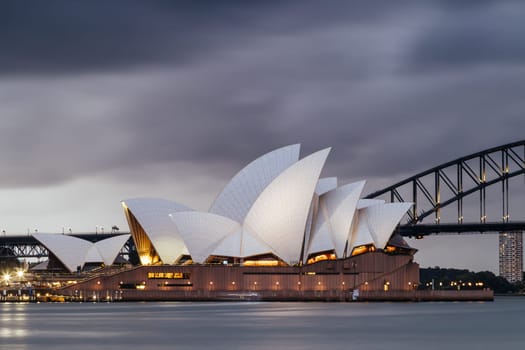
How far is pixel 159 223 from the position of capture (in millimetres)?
150125

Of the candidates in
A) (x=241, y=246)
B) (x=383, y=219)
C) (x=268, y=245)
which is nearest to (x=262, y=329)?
(x=268, y=245)

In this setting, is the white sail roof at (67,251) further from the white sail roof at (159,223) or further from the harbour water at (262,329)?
the harbour water at (262,329)

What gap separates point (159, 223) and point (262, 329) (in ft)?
213

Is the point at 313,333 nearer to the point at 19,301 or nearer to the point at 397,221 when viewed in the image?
the point at 397,221

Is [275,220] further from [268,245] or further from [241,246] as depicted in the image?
[241,246]

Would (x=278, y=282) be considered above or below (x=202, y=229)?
below

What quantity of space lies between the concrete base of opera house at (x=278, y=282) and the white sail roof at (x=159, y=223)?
2919mm

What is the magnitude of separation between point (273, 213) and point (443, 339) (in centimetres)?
6400

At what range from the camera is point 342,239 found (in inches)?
5669

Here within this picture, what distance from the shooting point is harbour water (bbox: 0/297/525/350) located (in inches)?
2899

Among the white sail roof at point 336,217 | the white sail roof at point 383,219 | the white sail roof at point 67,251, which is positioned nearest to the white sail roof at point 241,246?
the white sail roof at point 336,217

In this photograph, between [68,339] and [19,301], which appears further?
[19,301]

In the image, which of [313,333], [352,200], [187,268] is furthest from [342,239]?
[313,333]

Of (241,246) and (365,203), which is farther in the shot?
(365,203)
